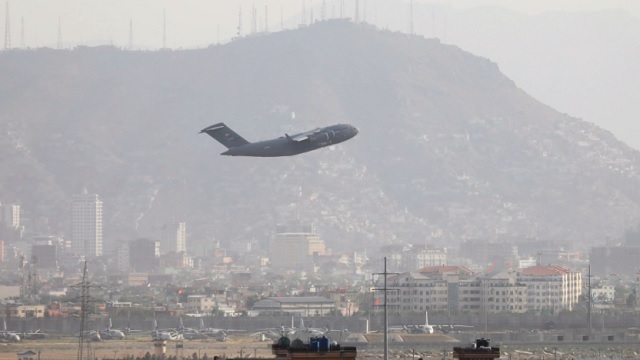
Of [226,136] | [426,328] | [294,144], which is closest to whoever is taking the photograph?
[294,144]

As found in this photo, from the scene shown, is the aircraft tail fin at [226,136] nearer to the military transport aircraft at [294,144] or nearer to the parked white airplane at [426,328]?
the military transport aircraft at [294,144]

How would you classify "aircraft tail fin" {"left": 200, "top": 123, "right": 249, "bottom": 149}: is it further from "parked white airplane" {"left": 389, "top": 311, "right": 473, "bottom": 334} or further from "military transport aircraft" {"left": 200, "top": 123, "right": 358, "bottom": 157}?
"parked white airplane" {"left": 389, "top": 311, "right": 473, "bottom": 334}

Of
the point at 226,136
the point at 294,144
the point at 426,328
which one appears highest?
the point at 226,136

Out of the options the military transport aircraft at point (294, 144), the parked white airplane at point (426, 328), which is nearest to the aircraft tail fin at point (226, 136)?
A: the military transport aircraft at point (294, 144)

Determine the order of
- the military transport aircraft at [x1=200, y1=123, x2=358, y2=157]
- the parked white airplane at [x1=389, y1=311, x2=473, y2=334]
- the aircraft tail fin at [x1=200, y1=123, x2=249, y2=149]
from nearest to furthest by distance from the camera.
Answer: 1. the military transport aircraft at [x1=200, y1=123, x2=358, y2=157]
2. the aircraft tail fin at [x1=200, y1=123, x2=249, y2=149]
3. the parked white airplane at [x1=389, y1=311, x2=473, y2=334]

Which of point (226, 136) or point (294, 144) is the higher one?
point (226, 136)

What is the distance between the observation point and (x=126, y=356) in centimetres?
11269

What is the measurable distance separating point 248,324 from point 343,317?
24.8ft

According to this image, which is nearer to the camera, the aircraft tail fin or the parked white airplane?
the aircraft tail fin

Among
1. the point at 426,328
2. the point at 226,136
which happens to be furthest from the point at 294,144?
the point at 426,328

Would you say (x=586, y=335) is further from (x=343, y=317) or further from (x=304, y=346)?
(x=304, y=346)

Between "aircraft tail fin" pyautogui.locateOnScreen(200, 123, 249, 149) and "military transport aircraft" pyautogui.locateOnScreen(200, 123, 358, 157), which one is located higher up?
"aircraft tail fin" pyautogui.locateOnScreen(200, 123, 249, 149)

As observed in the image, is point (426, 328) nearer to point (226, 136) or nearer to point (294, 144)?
point (226, 136)

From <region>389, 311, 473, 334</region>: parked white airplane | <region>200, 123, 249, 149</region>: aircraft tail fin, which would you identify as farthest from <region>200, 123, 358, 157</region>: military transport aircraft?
<region>389, 311, 473, 334</region>: parked white airplane
